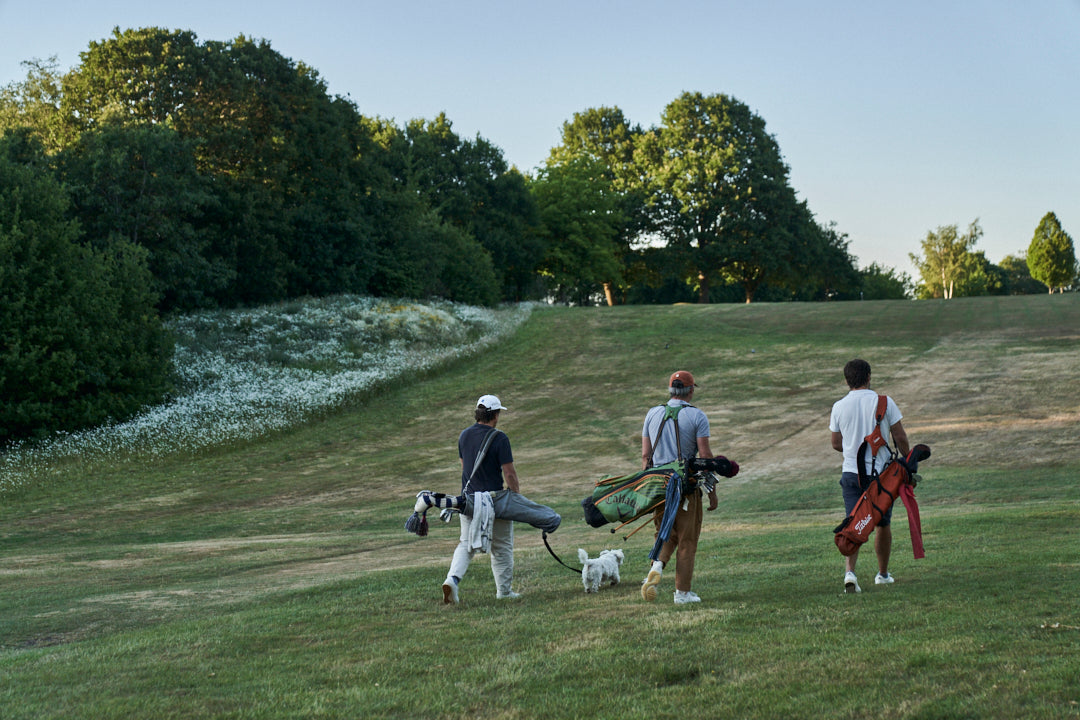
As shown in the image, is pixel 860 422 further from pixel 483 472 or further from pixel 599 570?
pixel 483 472

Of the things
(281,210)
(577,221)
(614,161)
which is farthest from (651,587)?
(614,161)

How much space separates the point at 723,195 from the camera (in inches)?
3199

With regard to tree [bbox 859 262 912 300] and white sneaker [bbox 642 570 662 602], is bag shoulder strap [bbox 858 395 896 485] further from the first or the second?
tree [bbox 859 262 912 300]

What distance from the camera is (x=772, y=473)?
75.3 ft

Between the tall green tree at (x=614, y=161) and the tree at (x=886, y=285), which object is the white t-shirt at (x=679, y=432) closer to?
the tall green tree at (x=614, y=161)

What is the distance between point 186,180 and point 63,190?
28.9 ft

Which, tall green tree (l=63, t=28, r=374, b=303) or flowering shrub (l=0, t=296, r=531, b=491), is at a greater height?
tall green tree (l=63, t=28, r=374, b=303)

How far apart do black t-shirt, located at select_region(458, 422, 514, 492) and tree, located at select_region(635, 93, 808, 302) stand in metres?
72.9

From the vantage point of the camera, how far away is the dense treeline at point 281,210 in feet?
105

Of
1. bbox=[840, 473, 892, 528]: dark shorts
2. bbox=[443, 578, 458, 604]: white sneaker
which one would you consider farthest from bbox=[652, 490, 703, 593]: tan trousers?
bbox=[443, 578, 458, 604]: white sneaker

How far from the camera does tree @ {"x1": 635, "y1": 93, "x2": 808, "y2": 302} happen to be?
264 feet

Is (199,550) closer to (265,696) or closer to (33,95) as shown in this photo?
(265,696)

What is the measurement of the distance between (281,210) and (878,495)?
4369 centimetres

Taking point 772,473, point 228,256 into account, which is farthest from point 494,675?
point 228,256
